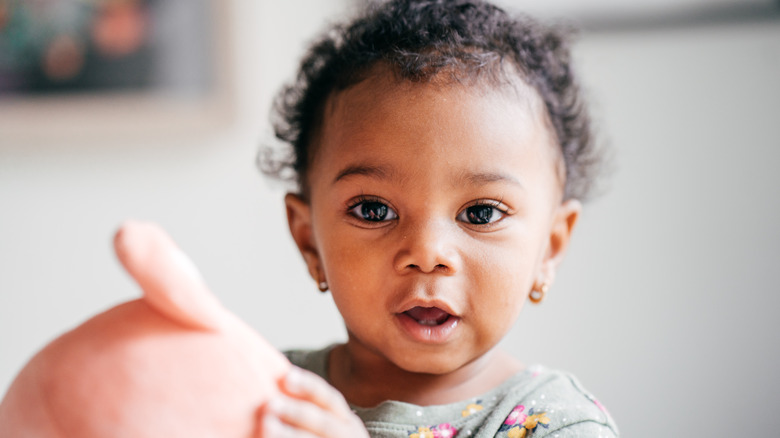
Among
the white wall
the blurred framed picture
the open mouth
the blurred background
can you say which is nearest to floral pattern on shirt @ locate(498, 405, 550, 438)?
the open mouth

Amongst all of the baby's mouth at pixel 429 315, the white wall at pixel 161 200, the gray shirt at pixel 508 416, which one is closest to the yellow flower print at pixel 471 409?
the gray shirt at pixel 508 416

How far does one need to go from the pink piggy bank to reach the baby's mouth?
0.21 meters

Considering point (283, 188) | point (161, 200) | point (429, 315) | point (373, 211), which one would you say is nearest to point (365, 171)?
point (373, 211)

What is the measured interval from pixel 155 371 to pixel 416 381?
35cm

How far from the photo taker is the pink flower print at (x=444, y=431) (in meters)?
0.67

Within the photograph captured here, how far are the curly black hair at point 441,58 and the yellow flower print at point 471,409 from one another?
28cm

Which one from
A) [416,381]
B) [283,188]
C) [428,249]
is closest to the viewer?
[428,249]

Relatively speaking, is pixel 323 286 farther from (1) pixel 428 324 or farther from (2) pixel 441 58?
(2) pixel 441 58

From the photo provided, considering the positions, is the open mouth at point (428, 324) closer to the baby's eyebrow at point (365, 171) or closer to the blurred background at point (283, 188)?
the baby's eyebrow at point (365, 171)

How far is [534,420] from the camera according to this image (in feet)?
2.19

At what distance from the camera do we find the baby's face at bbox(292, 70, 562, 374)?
2.06 feet

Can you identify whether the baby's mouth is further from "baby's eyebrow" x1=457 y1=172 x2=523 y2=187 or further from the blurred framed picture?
the blurred framed picture

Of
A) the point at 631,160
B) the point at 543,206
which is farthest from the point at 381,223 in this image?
the point at 631,160

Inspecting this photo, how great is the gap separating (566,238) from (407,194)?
0.81 ft
